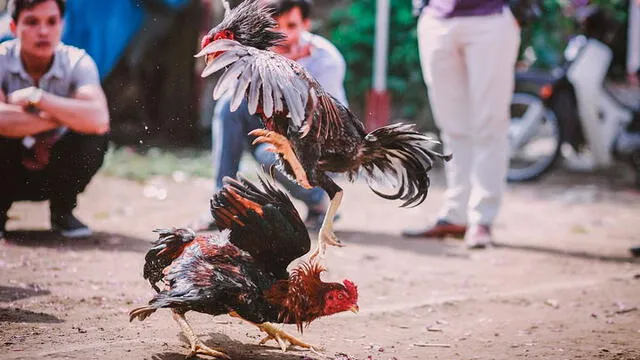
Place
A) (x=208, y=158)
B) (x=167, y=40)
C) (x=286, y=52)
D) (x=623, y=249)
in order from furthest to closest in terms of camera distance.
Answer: (x=167, y=40), (x=208, y=158), (x=623, y=249), (x=286, y=52)

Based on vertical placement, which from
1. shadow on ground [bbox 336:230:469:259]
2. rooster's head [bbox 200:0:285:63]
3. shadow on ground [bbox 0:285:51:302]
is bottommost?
shadow on ground [bbox 336:230:469:259]

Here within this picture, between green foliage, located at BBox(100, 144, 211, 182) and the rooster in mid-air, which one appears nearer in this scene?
the rooster in mid-air

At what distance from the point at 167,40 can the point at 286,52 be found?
13.2 ft

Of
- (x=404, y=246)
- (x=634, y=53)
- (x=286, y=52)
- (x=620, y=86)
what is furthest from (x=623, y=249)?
(x=634, y=53)

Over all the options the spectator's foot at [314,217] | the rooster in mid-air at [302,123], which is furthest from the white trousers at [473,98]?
the rooster in mid-air at [302,123]

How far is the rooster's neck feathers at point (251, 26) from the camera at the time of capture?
3090 mm

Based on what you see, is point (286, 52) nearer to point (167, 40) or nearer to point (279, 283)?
point (279, 283)

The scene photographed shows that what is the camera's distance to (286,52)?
17.1 feet

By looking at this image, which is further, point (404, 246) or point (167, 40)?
point (167, 40)

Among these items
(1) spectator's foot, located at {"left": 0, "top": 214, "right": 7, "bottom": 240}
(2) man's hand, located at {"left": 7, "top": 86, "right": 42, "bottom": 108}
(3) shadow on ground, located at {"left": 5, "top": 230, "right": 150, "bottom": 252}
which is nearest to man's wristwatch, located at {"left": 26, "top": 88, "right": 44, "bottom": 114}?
(2) man's hand, located at {"left": 7, "top": 86, "right": 42, "bottom": 108}

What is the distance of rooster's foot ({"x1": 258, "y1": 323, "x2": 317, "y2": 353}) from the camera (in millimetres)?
3162

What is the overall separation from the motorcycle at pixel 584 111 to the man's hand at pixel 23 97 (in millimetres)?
4958

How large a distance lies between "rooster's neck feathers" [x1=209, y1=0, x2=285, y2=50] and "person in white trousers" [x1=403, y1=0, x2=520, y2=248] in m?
2.50

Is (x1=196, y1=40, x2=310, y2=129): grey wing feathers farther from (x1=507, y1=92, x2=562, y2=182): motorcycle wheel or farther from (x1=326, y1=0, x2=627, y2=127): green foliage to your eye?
(x1=326, y1=0, x2=627, y2=127): green foliage
